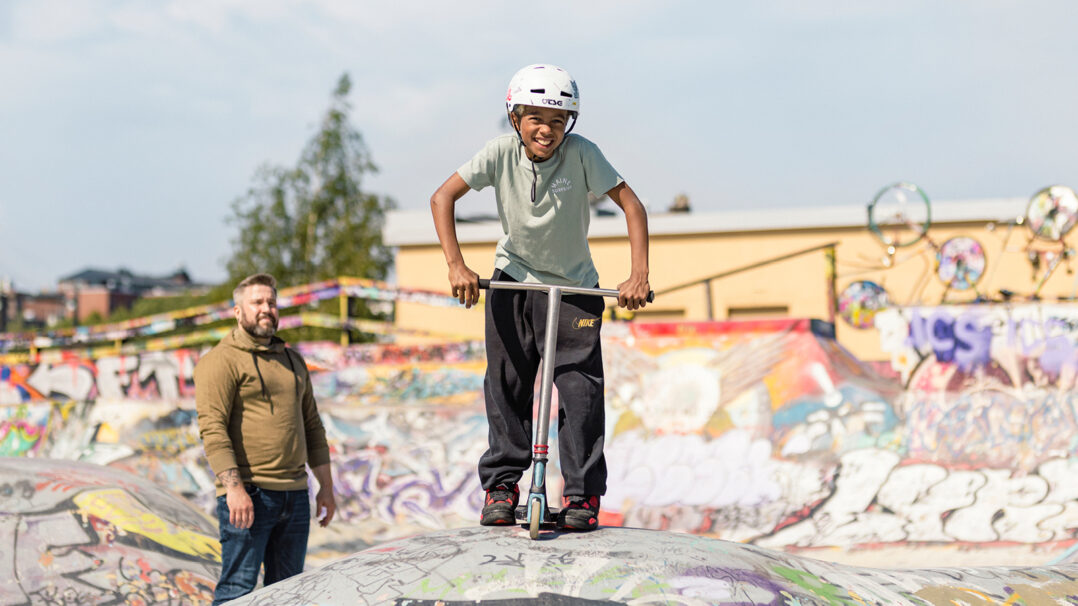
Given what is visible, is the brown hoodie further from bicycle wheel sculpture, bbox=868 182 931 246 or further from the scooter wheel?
bicycle wheel sculpture, bbox=868 182 931 246

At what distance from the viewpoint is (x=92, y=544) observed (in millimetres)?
6121

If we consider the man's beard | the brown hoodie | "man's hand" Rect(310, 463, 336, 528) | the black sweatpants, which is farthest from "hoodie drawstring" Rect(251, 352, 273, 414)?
the black sweatpants

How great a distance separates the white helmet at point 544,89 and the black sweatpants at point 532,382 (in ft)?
2.46

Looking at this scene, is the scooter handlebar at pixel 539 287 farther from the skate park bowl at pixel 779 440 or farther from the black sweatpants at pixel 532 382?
the skate park bowl at pixel 779 440

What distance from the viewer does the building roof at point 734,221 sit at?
20.8 meters

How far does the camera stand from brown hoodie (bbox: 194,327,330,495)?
4863 mm

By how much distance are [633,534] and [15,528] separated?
13.9 feet

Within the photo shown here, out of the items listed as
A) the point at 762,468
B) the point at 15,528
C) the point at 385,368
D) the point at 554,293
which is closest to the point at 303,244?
the point at 385,368

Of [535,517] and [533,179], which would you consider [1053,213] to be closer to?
[533,179]

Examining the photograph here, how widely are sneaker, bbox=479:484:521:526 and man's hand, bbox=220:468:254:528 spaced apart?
1396 mm

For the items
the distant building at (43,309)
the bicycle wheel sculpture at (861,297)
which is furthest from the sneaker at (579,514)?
the distant building at (43,309)

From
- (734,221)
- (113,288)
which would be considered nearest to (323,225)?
(734,221)

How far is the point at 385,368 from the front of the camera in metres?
12.7

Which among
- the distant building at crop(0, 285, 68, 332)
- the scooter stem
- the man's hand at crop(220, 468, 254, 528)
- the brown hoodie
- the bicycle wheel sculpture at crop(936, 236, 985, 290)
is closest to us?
the scooter stem
